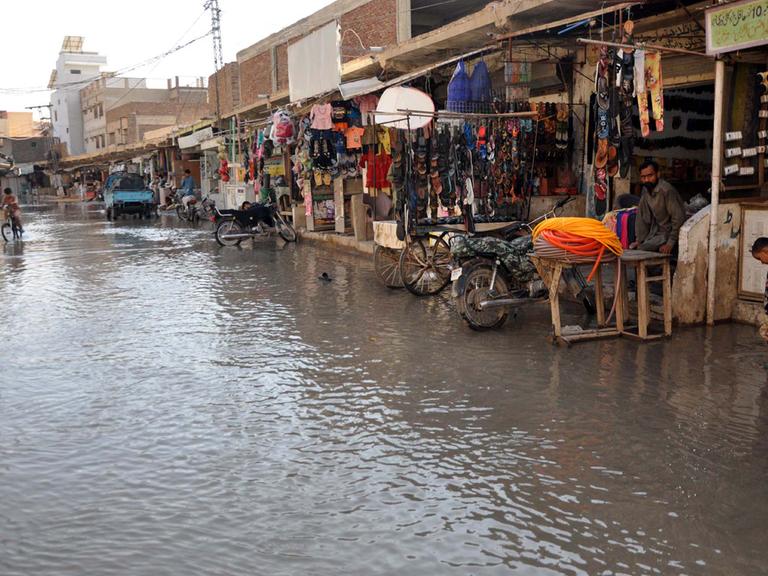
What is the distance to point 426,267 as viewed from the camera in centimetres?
1089

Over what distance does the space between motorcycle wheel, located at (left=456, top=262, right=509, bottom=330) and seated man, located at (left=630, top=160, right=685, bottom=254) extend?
1708 mm

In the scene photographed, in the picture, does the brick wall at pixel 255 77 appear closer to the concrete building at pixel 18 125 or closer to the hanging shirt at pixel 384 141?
the hanging shirt at pixel 384 141

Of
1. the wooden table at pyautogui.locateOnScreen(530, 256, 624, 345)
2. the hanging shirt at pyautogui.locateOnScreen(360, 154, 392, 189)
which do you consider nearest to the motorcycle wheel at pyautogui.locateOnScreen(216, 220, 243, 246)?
the hanging shirt at pyautogui.locateOnScreen(360, 154, 392, 189)

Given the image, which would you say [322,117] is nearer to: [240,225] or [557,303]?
[240,225]

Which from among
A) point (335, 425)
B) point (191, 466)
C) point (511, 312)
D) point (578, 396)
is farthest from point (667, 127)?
point (191, 466)

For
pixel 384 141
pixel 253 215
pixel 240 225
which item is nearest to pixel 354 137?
pixel 384 141

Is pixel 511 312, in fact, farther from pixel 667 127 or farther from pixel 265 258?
pixel 265 258

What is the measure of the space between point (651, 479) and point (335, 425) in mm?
2156

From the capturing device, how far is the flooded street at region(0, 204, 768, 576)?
144 inches

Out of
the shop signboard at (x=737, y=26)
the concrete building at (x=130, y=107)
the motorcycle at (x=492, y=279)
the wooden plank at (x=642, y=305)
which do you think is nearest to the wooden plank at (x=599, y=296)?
the motorcycle at (x=492, y=279)

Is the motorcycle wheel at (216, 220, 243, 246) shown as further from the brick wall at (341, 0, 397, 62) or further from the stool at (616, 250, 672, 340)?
the stool at (616, 250, 672, 340)

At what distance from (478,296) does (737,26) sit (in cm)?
367

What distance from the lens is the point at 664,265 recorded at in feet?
25.6

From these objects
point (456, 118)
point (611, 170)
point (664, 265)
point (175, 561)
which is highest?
point (456, 118)
